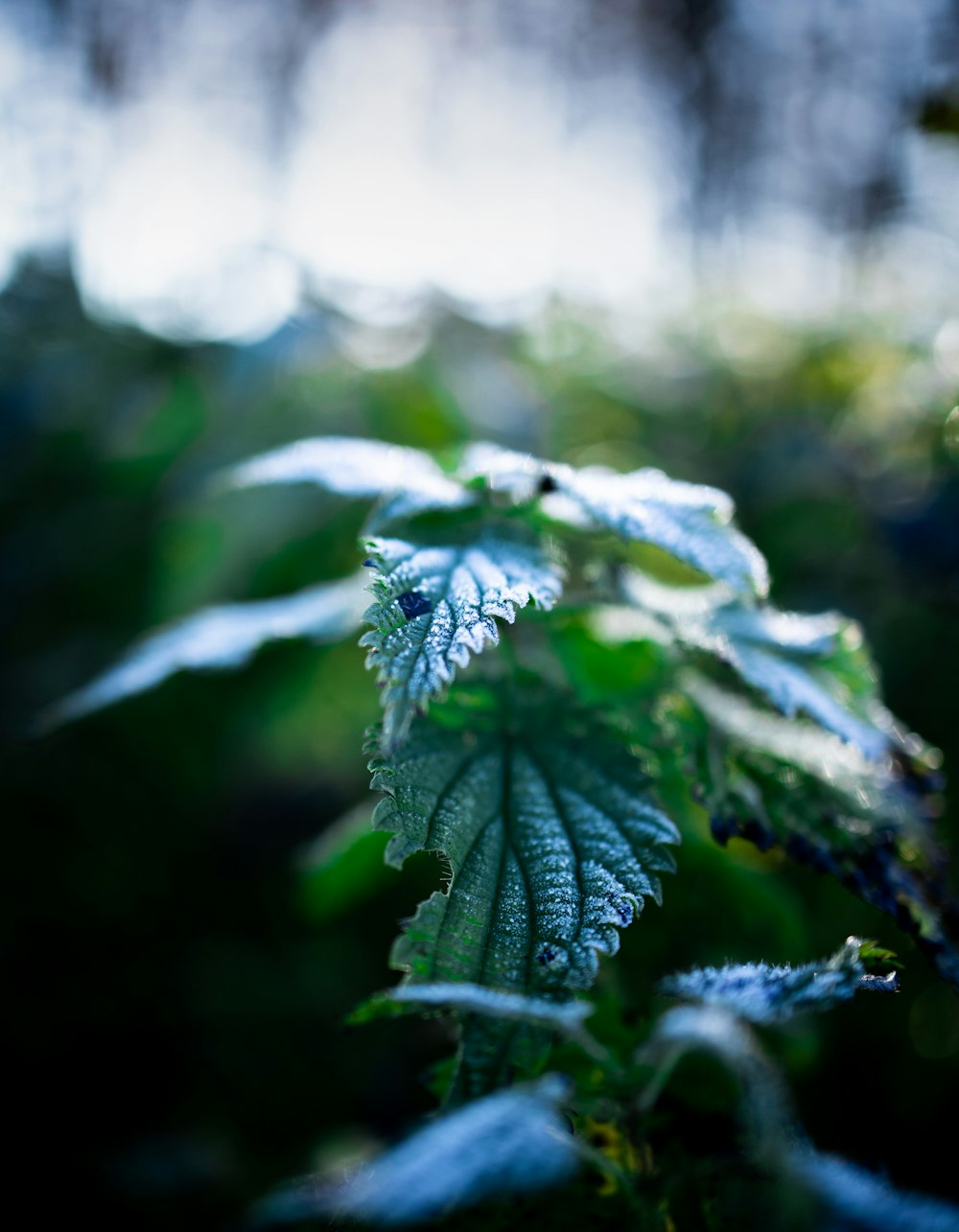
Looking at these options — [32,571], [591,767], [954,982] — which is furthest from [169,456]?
[954,982]

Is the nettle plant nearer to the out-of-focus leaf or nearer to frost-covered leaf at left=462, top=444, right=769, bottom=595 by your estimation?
frost-covered leaf at left=462, top=444, right=769, bottom=595

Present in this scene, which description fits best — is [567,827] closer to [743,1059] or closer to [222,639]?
[743,1059]

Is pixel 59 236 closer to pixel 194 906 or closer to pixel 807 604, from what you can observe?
pixel 194 906

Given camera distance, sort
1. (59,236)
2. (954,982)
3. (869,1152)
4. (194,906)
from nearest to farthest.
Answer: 1. (954,982)
2. (869,1152)
3. (194,906)
4. (59,236)

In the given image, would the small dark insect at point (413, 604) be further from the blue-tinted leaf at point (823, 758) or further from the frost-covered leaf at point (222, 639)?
the blue-tinted leaf at point (823, 758)

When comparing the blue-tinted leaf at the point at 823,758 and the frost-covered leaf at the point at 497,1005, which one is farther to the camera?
the blue-tinted leaf at the point at 823,758

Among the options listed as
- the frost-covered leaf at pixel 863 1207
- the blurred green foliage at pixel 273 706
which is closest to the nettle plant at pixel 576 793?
the frost-covered leaf at pixel 863 1207
